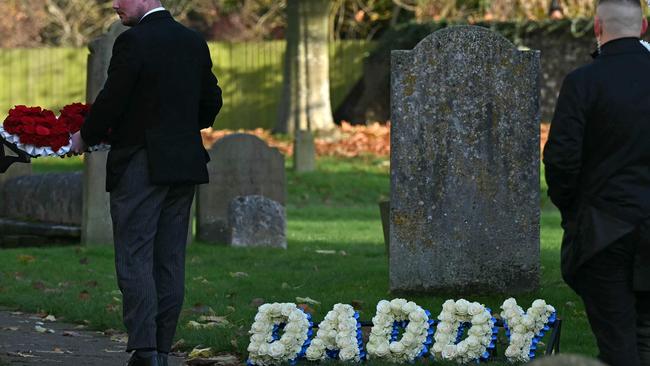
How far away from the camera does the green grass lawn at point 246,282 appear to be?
8.93 meters

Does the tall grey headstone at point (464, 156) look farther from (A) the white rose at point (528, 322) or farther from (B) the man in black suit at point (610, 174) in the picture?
(B) the man in black suit at point (610, 174)

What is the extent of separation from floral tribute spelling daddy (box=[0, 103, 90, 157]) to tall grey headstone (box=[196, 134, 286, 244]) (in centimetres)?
700

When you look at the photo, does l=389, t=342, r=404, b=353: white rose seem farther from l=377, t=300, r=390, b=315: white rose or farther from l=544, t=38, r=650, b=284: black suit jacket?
l=544, t=38, r=650, b=284: black suit jacket

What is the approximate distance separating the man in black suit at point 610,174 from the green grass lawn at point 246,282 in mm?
2311

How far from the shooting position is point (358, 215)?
1841 centimetres

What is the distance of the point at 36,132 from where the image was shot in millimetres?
6832

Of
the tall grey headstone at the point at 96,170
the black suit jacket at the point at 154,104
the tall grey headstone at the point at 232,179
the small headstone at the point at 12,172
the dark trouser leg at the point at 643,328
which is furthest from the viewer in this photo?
the small headstone at the point at 12,172

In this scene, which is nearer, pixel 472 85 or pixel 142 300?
pixel 142 300

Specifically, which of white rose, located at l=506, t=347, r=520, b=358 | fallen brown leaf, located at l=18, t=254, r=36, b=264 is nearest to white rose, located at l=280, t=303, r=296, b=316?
white rose, located at l=506, t=347, r=520, b=358

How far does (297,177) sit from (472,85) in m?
12.0

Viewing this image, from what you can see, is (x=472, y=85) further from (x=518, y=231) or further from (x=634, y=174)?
(x=634, y=174)

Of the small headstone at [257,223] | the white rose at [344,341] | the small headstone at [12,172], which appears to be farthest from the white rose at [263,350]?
the small headstone at [12,172]

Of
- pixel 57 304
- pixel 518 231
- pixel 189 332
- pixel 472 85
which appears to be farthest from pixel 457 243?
pixel 57 304

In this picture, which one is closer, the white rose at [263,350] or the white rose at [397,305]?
the white rose at [263,350]
